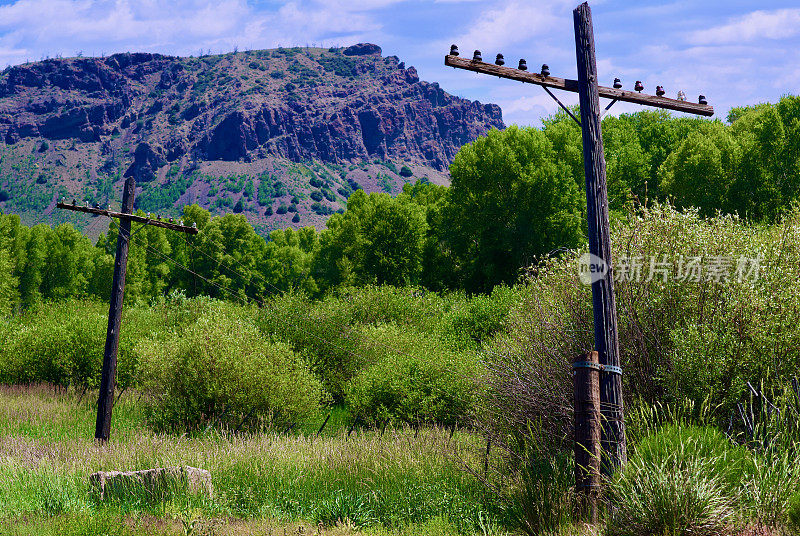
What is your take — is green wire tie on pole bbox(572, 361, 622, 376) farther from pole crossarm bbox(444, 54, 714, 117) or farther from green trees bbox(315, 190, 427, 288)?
green trees bbox(315, 190, 427, 288)

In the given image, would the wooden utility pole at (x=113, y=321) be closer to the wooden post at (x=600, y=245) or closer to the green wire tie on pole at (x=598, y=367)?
the wooden post at (x=600, y=245)

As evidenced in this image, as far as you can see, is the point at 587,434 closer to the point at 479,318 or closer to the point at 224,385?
the point at 224,385

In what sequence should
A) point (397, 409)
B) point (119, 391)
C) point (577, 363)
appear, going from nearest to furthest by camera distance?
point (577, 363)
point (397, 409)
point (119, 391)

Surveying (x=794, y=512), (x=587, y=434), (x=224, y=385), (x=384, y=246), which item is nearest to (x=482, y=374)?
(x=587, y=434)

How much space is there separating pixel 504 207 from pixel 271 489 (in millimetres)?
31314

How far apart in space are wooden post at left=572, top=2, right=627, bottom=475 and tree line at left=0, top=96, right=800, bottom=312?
22.9 m

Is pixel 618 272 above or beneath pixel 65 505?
above

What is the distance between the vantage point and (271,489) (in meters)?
12.6

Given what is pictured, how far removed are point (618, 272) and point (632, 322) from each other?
100 centimetres

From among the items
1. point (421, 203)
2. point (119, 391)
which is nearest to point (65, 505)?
point (119, 391)

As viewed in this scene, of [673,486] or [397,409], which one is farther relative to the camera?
[397,409]

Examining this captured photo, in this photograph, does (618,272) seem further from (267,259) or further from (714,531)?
(267,259)

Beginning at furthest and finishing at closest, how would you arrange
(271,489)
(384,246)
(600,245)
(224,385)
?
(384,246)
(224,385)
(271,489)
(600,245)

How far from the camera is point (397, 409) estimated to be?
20.7m
